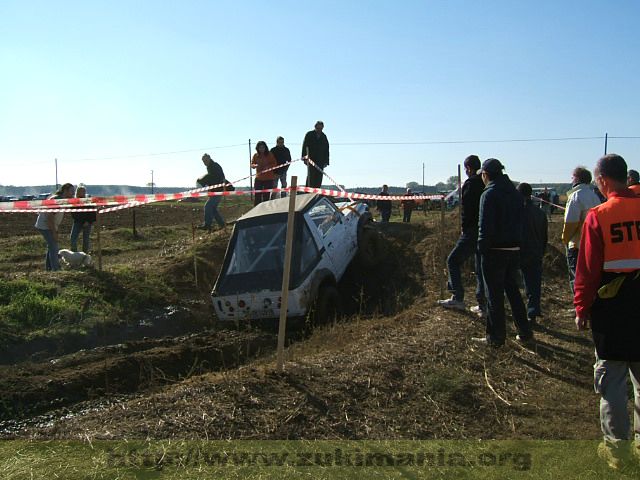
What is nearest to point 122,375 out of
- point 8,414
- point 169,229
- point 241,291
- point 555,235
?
point 8,414

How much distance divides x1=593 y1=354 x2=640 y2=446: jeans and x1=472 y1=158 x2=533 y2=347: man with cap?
2584mm

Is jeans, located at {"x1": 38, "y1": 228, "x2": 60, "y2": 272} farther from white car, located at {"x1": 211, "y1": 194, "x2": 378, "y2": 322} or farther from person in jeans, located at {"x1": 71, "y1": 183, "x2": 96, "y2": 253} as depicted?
white car, located at {"x1": 211, "y1": 194, "x2": 378, "y2": 322}

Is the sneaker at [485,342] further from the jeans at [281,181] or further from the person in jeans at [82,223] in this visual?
the jeans at [281,181]

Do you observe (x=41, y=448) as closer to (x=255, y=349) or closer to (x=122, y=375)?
(x=122, y=375)

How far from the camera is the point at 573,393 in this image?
19.2ft

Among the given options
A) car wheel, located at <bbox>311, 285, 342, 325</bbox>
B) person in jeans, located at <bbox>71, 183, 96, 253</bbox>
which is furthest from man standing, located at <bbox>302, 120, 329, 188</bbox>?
car wheel, located at <bbox>311, 285, 342, 325</bbox>

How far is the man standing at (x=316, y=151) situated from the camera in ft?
52.2

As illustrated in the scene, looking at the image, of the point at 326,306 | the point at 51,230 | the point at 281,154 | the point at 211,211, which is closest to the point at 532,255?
the point at 326,306

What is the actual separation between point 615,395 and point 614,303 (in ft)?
1.99

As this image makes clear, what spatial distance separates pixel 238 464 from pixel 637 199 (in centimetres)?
322

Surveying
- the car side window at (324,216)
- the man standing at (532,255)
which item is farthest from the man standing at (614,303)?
the car side window at (324,216)

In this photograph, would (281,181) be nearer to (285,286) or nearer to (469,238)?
(469,238)

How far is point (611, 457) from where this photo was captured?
163 inches

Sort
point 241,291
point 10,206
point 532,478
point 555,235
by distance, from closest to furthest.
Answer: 1. point 532,478
2. point 241,291
3. point 10,206
4. point 555,235
